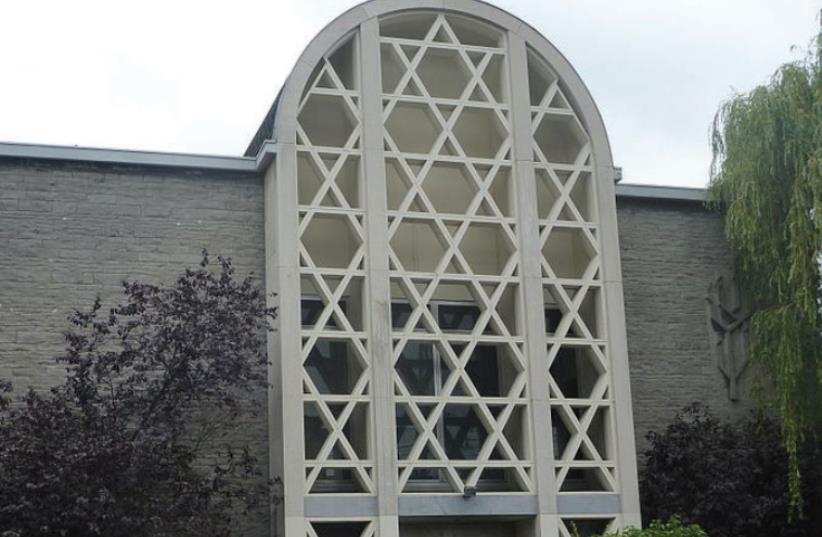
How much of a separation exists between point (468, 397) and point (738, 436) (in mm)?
4381

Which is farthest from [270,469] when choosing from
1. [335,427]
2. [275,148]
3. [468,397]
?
[275,148]

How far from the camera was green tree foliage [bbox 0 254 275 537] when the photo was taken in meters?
15.9

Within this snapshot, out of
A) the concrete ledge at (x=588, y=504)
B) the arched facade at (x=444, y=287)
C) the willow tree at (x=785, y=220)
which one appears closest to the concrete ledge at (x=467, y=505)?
the arched facade at (x=444, y=287)

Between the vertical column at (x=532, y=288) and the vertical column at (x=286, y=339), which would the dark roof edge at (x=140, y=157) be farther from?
the vertical column at (x=532, y=288)

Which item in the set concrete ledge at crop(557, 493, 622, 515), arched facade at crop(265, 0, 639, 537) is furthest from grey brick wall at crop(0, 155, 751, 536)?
concrete ledge at crop(557, 493, 622, 515)

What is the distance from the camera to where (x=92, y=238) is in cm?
1844

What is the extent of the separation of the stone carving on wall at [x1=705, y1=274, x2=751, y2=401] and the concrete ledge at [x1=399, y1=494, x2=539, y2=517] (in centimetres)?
436

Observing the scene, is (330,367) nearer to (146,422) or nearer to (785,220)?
(146,422)

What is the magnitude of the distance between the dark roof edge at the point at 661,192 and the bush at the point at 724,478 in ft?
10.9

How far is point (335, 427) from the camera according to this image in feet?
57.9

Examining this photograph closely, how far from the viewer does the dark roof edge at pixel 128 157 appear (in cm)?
1838

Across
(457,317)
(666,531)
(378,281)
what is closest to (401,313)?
(457,317)

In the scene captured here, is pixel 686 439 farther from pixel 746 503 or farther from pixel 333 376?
pixel 333 376

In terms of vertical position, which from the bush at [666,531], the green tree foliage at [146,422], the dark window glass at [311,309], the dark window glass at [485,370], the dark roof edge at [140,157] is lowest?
the bush at [666,531]
